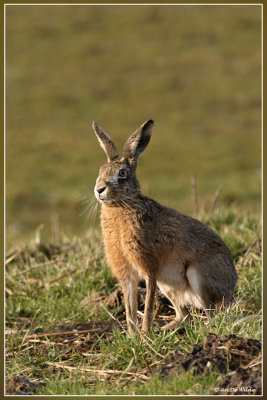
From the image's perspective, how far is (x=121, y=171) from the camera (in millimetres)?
6094

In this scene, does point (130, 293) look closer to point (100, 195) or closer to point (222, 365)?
point (100, 195)

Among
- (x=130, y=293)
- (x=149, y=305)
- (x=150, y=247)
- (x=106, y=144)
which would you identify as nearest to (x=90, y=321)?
(x=130, y=293)

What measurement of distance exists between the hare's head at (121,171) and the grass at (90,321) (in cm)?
119

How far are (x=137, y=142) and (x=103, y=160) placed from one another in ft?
95.8

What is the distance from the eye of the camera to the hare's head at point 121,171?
5.95 meters

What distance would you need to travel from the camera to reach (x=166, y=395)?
4.57 meters

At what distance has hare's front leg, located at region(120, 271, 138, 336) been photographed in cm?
629

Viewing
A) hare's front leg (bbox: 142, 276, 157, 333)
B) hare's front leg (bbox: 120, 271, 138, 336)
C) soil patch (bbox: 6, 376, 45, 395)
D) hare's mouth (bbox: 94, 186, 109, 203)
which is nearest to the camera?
soil patch (bbox: 6, 376, 45, 395)

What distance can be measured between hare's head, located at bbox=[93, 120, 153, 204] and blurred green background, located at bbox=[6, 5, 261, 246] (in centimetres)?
932

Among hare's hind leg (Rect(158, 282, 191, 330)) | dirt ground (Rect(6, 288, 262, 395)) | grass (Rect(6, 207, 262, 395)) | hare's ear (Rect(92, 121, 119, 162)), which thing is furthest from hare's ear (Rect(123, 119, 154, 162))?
dirt ground (Rect(6, 288, 262, 395))

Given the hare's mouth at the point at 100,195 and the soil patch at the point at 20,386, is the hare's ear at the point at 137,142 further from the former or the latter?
the soil patch at the point at 20,386

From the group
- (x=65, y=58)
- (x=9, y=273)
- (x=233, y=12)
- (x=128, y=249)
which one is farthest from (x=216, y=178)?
(x=233, y=12)

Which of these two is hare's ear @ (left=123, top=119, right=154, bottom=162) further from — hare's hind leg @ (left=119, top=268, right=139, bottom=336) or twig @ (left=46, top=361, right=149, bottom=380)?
twig @ (left=46, top=361, right=149, bottom=380)

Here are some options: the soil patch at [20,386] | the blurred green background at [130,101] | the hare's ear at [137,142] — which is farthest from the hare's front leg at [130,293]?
the blurred green background at [130,101]
